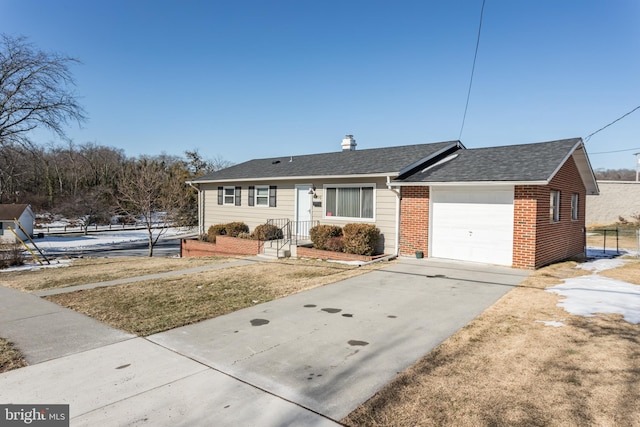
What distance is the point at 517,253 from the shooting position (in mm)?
10086

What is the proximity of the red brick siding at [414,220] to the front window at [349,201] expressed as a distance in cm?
140

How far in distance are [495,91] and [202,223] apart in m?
16.0

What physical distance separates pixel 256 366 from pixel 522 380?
9.19 feet

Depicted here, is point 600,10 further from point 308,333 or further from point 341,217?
point 308,333

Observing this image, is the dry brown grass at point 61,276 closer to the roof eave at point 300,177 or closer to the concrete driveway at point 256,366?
the roof eave at point 300,177

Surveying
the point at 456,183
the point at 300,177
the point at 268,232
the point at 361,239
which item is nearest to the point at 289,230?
the point at 268,232

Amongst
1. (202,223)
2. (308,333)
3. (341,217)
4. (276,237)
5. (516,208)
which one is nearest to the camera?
(308,333)

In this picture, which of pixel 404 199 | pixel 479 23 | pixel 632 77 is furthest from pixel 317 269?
pixel 632 77

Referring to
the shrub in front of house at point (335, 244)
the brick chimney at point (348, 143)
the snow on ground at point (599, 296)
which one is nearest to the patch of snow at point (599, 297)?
the snow on ground at point (599, 296)

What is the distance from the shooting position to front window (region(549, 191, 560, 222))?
1109 cm

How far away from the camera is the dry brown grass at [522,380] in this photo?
3.05 metres

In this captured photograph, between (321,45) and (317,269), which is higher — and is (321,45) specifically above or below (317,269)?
above

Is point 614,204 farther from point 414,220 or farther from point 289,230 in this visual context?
point 289,230

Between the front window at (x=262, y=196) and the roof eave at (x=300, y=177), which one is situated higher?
the roof eave at (x=300, y=177)
